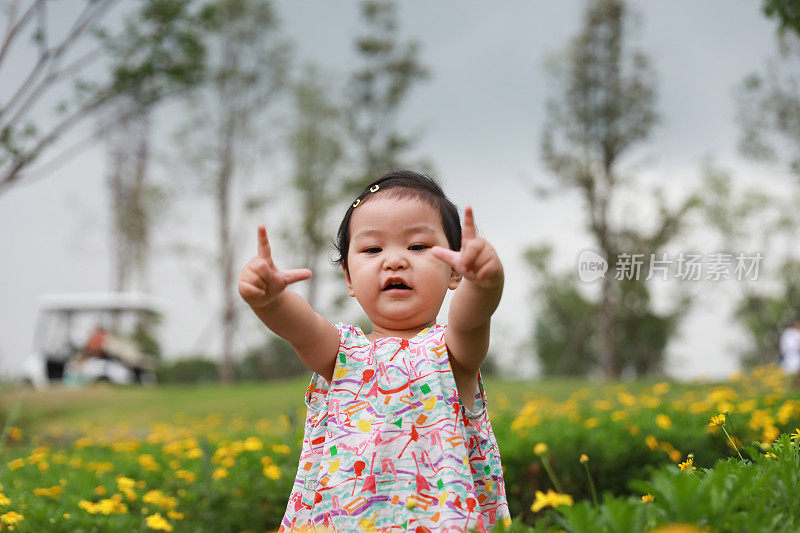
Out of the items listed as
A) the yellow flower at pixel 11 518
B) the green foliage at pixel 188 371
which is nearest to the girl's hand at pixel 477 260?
the yellow flower at pixel 11 518

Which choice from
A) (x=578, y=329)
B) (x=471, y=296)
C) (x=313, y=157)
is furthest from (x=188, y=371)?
(x=471, y=296)

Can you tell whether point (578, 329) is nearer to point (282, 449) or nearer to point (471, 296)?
point (282, 449)

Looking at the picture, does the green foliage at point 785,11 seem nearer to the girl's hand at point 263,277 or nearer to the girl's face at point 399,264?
the girl's face at point 399,264

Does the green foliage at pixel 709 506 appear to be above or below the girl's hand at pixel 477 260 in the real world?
below

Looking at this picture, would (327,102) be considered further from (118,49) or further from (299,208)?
(118,49)

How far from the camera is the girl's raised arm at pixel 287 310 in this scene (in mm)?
1765

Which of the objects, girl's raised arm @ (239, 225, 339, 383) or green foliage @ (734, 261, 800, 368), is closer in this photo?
girl's raised arm @ (239, 225, 339, 383)

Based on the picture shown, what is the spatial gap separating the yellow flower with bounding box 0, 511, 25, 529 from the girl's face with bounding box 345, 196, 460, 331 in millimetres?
1511

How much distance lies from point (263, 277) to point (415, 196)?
0.57 m

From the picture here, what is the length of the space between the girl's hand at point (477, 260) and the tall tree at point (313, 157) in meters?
21.3

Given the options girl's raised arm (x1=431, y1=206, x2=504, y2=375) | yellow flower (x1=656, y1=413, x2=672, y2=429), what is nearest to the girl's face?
girl's raised arm (x1=431, y1=206, x2=504, y2=375)

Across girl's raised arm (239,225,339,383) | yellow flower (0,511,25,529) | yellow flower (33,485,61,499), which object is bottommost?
yellow flower (33,485,61,499)

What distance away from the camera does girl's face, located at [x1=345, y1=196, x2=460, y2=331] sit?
2.00m

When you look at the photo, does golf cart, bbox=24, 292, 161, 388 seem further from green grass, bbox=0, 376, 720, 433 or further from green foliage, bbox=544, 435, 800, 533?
green foliage, bbox=544, 435, 800, 533
